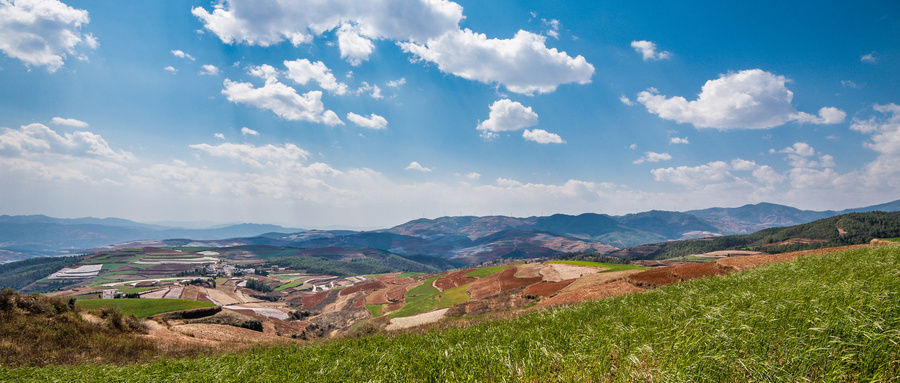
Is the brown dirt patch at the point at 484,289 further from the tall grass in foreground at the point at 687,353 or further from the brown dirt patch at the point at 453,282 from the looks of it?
the tall grass in foreground at the point at 687,353

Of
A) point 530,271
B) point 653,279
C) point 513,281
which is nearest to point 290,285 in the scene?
point 530,271

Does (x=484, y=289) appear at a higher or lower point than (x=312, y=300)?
higher

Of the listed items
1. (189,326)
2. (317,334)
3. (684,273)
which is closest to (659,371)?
(684,273)

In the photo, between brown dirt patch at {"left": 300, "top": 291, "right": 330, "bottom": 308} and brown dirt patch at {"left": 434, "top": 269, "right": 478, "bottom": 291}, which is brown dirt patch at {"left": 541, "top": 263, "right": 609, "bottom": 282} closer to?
brown dirt patch at {"left": 434, "top": 269, "right": 478, "bottom": 291}

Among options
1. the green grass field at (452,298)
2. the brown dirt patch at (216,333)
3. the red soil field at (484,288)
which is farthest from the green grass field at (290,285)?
the brown dirt patch at (216,333)

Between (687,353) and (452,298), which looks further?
(452,298)

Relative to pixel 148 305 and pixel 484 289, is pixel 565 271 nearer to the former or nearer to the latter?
pixel 484 289

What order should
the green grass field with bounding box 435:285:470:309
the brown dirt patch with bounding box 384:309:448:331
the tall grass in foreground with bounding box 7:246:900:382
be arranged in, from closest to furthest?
the tall grass in foreground with bounding box 7:246:900:382 < the brown dirt patch with bounding box 384:309:448:331 < the green grass field with bounding box 435:285:470:309

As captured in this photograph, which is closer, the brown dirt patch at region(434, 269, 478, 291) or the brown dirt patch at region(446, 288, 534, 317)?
the brown dirt patch at region(446, 288, 534, 317)

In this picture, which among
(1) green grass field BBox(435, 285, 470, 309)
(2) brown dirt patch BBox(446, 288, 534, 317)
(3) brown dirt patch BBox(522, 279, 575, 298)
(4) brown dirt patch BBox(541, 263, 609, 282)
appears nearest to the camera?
(2) brown dirt patch BBox(446, 288, 534, 317)

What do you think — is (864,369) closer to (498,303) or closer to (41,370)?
(41,370)

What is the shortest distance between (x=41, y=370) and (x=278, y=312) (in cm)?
7798

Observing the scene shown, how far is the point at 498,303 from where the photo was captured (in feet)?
139

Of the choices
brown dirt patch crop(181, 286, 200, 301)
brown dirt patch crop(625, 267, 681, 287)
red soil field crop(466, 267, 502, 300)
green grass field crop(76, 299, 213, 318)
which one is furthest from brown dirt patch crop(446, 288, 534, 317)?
brown dirt patch crop(181, 286, 200, 301)
